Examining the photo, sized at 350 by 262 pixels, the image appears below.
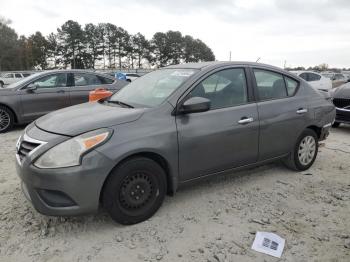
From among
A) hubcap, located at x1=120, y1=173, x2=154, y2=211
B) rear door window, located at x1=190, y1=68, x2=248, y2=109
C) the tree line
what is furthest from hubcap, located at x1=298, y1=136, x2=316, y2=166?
the tree line

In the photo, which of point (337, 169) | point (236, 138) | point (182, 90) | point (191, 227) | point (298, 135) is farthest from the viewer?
point (337, 169)

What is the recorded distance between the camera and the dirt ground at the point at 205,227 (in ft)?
9.75

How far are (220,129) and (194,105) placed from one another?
506 mm

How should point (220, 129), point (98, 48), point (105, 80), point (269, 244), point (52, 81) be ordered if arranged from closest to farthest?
point (269, 244) → point (220, 129) → point (52, 81) → point (105, 80) → point (98, 48)

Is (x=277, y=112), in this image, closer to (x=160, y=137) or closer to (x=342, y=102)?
(x=160, y=137)

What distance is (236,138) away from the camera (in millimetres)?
3988

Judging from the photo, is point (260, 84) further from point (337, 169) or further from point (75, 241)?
point (75, 241)

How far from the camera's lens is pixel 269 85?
4555mm

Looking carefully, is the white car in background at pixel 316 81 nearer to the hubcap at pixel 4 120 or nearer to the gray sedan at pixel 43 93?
the gray sedan at pixel 43 93

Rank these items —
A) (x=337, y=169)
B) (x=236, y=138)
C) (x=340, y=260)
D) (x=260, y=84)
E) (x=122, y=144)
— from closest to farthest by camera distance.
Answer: (x=340, y=260) < (x=122, y=144) < (x=236, y=138) < (x=260, y=84) < (x=337, y=169)

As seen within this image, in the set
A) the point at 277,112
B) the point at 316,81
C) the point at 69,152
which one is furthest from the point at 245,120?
the point at 316,81

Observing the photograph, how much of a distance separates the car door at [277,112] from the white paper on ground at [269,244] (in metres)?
1.31

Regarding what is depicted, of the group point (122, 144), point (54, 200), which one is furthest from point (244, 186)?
point (54, 200)

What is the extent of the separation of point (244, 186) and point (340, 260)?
1.65 meters
